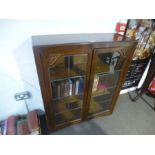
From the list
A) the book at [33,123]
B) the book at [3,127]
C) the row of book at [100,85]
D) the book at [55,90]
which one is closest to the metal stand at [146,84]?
the row of book at [100,85]

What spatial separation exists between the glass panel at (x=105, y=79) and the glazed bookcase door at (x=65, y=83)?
17cm

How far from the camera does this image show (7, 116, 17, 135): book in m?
1.47

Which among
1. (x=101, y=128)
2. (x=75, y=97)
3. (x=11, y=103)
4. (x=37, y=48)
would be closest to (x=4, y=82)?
(x=11, y=103)

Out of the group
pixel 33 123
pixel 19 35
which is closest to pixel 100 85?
pixel 33 123

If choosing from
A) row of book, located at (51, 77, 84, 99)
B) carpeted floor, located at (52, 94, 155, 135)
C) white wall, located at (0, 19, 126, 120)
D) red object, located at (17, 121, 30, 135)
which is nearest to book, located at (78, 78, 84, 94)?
row of book, located at (51, 77, 84, 99)

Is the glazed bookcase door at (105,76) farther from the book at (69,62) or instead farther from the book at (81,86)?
the book at (69,62)

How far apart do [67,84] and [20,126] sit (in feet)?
2.81

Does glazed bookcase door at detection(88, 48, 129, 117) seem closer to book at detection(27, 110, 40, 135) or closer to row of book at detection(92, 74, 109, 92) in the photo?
row of book at detection(92, 74, 109, 92)

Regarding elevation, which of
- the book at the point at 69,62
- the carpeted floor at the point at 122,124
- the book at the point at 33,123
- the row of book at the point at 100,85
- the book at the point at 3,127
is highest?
the book at the point at 69,62

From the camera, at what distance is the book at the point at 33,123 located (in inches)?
57.3

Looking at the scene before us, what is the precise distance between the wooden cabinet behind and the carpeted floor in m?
0.14

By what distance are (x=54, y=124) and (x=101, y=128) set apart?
2.40 feet
